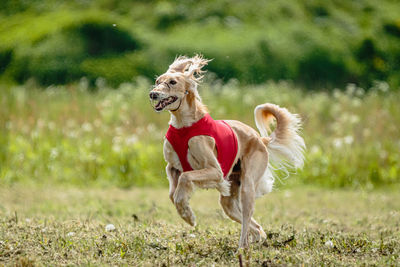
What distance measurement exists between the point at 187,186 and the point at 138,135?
6555 millimetres

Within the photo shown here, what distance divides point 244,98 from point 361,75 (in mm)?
7018

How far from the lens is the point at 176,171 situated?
4.89m

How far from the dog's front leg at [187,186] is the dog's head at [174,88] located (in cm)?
58

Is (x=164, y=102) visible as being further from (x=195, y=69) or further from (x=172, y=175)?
(x=172, y=175)

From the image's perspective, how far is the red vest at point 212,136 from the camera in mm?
4629

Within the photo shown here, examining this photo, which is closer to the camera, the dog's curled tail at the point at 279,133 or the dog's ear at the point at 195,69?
the dog's ear at the point at 195,69

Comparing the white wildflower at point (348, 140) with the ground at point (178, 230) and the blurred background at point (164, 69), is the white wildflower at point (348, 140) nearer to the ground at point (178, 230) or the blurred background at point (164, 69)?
the blurred background at point (164, 69)

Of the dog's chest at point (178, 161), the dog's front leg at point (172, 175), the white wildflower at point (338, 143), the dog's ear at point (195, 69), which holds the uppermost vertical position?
the dog's ear at point (195, 69)

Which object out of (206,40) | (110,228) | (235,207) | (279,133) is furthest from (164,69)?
(235,207)

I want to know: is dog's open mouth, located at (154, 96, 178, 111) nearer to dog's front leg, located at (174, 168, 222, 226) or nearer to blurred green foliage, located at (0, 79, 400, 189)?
dog's front leg, located at (174, 168, 222, 226)

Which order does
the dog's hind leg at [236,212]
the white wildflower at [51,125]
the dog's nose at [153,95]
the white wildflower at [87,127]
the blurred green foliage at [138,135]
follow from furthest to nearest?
the white wildflower at [51,125]
the white wildflower at [87,127]
the blurred green foliage at [138,135]
the dog's hind leg at [236,212]
the dog's nose at [153,95]

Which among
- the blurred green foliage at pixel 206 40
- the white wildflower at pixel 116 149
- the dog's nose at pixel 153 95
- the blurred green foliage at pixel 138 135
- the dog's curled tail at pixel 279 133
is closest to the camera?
the dog's nose at pixel 153 95

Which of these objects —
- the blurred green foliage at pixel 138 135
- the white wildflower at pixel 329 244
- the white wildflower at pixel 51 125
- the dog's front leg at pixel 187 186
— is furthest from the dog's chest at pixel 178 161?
the white wildflower at pixel 51 125

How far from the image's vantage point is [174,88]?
4.62m
